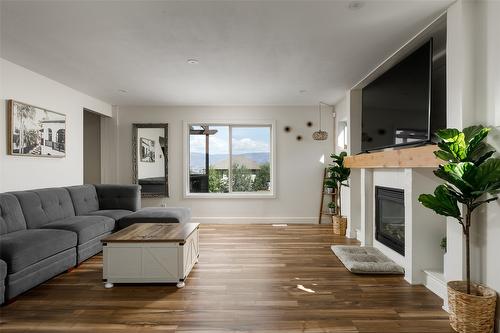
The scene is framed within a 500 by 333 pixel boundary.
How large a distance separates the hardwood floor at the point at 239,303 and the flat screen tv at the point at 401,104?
155cm

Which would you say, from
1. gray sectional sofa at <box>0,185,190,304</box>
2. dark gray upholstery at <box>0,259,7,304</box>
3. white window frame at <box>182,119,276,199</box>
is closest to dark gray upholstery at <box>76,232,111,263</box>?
gray sectional sofa at <box>0,185,190,304</box>

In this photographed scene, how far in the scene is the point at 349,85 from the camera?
15.0ft

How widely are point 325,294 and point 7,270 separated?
2.77 metres

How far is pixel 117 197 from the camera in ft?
16.1

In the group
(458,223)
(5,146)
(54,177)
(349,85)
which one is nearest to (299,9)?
(458,223)

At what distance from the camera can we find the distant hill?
6320 millimetres

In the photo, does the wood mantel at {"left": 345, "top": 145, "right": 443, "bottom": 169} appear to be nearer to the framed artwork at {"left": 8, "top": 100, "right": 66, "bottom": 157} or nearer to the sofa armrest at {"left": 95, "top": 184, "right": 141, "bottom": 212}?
the sofa armrest at {"left": 95, "top": 184, "right": 141, "bottom": 212}

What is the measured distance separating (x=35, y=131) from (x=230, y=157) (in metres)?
3.43

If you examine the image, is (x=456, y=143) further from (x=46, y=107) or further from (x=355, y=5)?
(x=46, y=107)

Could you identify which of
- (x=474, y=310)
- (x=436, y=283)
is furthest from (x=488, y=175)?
(x=436, y=283)

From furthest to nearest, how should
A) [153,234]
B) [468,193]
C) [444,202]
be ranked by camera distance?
[153,234], [444,202], [468,193]

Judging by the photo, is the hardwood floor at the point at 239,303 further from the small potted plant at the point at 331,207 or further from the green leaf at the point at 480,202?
the small potted plant at the point at 331,207

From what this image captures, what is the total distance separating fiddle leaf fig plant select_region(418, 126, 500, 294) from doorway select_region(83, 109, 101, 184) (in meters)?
6.07

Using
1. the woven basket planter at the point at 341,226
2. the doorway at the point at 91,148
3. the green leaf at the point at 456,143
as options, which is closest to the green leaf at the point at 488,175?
the green leaf at the point at 456,143
